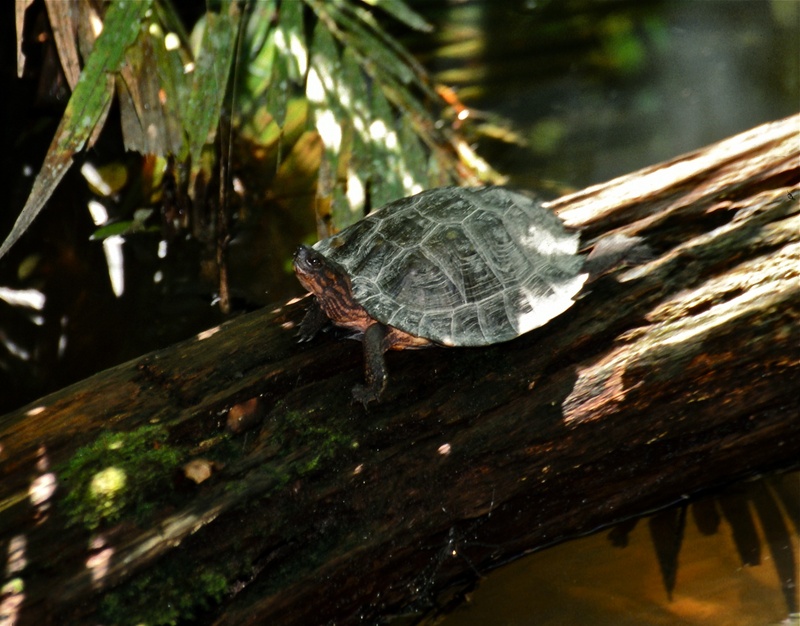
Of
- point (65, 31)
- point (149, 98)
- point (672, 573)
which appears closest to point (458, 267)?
point (672, 573)

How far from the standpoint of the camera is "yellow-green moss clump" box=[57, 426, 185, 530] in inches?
102

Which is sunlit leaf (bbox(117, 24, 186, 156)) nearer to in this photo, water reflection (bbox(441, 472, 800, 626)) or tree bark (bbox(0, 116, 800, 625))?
tree bark (bbox(0, 116, 800, 625))

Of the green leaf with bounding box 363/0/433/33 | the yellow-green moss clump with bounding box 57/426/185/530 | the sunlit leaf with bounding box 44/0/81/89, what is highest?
the sunlit leaf with bounding box 44/0/81/89

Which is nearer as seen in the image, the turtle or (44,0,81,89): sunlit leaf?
the turtle

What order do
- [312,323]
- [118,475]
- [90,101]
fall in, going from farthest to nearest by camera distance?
[90,101] < [312,323] < [118,475]

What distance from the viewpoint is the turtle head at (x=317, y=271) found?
2.97 meters

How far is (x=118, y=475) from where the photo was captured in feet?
8.77

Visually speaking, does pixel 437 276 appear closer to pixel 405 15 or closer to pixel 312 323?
pixel 312 323

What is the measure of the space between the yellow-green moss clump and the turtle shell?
0.94 metres

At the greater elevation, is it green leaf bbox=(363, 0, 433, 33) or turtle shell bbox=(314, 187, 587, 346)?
green leaf bbox=(363, 0, 433, 33)

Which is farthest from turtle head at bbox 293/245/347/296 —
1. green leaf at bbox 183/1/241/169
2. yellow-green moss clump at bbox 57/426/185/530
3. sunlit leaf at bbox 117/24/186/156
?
sunlit leaf at bbox 117/24/186/156

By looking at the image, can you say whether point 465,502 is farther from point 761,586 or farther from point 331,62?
point 331,62

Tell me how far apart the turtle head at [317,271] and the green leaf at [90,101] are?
3.98 ft

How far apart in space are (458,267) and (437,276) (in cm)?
10
